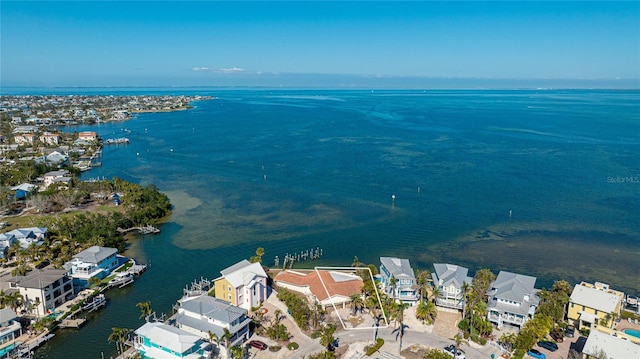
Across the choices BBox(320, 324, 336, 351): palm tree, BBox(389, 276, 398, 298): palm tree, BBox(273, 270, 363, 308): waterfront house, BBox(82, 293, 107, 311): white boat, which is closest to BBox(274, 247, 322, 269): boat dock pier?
BBox(273, 270, 363, 308): waterfront house

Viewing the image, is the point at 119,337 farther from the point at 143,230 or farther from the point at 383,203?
the point at 383,203

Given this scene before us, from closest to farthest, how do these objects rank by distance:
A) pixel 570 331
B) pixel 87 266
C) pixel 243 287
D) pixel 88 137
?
pixel 570 331 < pixel 243 287 < pixel 87 266 < pixel 88 137

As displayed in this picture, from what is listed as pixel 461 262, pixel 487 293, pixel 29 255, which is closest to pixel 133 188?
pixel 29 255

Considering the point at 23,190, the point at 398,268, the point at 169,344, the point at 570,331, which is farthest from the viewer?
the point at 23,190

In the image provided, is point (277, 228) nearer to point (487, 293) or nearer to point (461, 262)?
point (461, 262)

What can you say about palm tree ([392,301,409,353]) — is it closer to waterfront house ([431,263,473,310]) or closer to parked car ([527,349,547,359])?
waterfront house ([431,263,473,310])

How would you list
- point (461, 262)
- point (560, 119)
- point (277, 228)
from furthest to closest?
point (560, 119) < point (277, 228) < point (461, 262)

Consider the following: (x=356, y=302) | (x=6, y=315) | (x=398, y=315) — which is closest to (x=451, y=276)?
(x=398, y=315)
